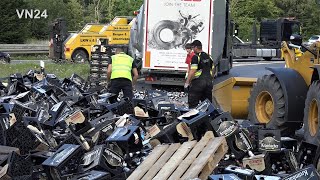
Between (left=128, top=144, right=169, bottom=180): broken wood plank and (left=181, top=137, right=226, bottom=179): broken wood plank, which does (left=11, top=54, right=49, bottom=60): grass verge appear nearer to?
(left=128, top=144, right=169, bottom=180): broken wood plank

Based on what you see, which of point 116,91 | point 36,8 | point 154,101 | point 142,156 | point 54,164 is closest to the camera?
point 54,164

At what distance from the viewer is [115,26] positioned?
103 feet

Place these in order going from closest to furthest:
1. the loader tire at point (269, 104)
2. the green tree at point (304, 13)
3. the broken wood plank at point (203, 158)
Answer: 1. the broken wood plank at point (203, 158)
2. the loader tire at point (269, 104)
3. the green tree at point (304, 13)

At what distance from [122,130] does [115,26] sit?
2310cm

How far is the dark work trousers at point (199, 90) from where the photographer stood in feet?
41.1

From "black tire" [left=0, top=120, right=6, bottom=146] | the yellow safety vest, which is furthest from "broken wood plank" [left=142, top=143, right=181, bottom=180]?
the yellow safety vest

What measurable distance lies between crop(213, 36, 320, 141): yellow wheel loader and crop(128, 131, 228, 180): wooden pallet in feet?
7.02

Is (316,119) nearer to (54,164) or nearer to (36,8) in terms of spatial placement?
(54,164)

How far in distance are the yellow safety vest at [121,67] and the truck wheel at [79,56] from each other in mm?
18787

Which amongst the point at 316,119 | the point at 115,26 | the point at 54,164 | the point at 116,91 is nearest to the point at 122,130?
the point at 54,164

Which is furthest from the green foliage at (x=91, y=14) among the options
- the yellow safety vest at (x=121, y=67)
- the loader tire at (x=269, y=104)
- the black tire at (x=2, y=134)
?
the black tire at (x=2, y=134)

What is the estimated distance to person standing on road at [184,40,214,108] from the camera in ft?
41.0

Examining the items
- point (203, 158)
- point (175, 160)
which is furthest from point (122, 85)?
point (203, 158)

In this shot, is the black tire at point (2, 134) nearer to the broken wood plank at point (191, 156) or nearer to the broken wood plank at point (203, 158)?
the broken wood plank at point (191, 156)
